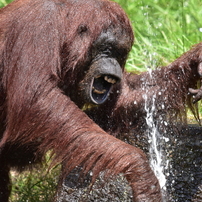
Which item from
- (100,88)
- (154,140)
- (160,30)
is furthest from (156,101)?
(160,30)

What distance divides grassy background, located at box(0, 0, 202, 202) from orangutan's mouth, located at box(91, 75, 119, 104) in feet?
4.15

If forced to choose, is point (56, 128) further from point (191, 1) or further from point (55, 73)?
point (191, 1)

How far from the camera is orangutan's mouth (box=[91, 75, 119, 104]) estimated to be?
3.45 meters

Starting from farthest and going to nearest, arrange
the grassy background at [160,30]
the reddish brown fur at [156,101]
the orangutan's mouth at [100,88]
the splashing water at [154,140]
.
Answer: the grassy background at [160,30] → the reddish brown fur at [156,101] → the splashing water at [154,140] → the orangutan's mouth at [100,88]

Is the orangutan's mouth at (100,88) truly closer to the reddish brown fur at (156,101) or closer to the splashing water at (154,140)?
the reddish brown fur at (156,101)

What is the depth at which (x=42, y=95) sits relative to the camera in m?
2.91

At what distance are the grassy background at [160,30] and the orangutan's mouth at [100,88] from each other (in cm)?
126

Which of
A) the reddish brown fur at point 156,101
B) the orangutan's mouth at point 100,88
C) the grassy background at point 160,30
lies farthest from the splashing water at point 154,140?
the grassy background at point 160,30

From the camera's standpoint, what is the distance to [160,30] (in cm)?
600

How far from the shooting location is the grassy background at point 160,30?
213 inches

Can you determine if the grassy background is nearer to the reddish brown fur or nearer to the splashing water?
the reddish brown fur

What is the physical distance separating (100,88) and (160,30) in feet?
8.96

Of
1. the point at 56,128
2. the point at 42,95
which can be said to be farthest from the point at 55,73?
the point at 56,128

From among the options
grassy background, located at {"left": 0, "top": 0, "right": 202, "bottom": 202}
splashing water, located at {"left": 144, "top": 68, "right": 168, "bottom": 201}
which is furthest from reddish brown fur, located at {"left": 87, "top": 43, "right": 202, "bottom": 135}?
grassy background, located at {"left": 0, "top": 0, "right": 202, "bottom": 202}
